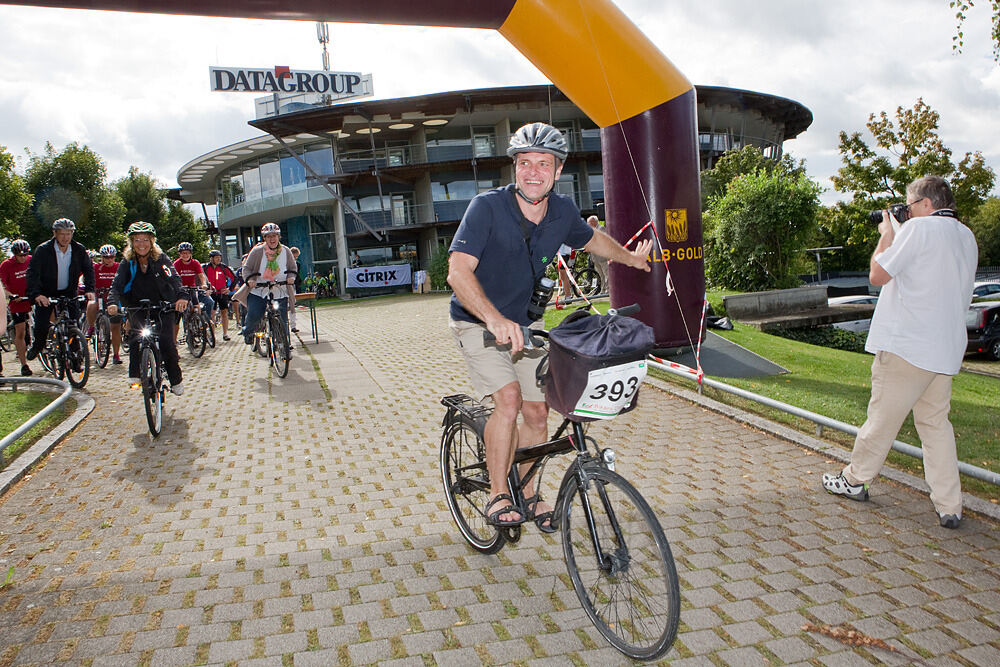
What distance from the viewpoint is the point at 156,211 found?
66.4 metres

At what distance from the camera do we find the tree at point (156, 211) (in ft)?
214

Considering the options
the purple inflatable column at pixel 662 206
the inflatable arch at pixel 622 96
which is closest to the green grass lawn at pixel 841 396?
the purple inflatable column at pixel 662 206

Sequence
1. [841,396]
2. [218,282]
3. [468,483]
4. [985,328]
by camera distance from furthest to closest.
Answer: [985,328], [218,282], [841,396], [468,483]

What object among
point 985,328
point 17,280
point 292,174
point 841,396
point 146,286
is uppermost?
point 292,174

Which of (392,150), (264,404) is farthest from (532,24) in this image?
(392,150)

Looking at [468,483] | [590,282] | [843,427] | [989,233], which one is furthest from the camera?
[989,233]

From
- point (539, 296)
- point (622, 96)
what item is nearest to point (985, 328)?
point (622, 96)

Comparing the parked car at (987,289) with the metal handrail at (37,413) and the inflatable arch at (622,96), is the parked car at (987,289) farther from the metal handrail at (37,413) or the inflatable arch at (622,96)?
the metal handrail at (37,413)

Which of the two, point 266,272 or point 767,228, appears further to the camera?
point 767,228

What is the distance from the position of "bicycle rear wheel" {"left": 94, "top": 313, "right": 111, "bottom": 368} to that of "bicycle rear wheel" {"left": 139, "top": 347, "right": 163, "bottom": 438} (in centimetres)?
545

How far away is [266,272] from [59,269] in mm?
2725

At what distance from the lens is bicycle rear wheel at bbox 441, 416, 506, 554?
13.5 ft

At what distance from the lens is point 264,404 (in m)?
8.73

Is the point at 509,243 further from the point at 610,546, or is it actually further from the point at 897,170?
the point at 897,170
